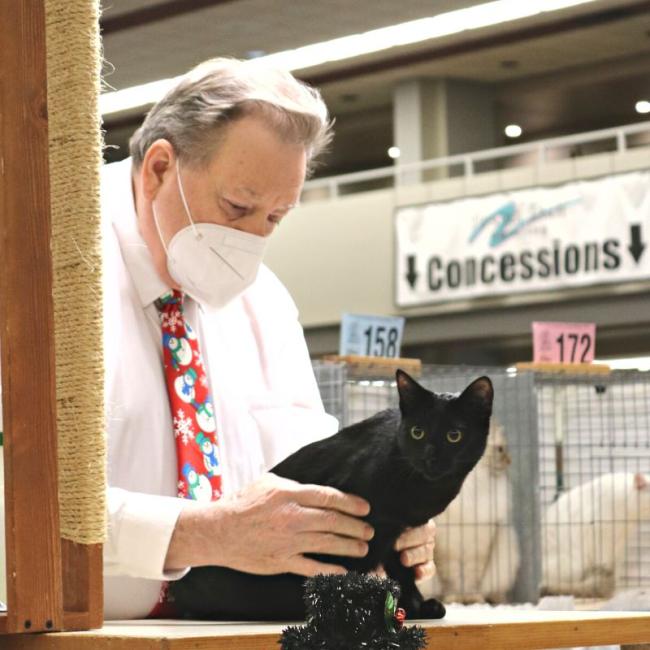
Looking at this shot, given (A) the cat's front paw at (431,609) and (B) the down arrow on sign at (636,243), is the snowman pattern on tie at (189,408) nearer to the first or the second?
(A) the cat's front paw at (431,609)

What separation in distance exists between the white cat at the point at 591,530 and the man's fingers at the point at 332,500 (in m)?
3.86

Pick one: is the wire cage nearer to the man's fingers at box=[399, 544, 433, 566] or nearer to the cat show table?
the man's fingers at box=[399, 544, 433, 566]

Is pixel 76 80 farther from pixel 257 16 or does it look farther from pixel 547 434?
pixel 257 16

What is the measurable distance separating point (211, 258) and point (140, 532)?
477 millimetres

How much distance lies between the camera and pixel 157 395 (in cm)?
178

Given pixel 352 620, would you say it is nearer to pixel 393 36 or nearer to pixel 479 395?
pixel 479 395

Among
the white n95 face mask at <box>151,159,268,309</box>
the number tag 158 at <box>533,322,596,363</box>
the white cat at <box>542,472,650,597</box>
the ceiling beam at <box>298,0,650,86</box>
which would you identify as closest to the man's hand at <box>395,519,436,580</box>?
the white n95 face mask at <box>151,159,268,309</box>

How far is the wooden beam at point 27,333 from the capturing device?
3.77 feet

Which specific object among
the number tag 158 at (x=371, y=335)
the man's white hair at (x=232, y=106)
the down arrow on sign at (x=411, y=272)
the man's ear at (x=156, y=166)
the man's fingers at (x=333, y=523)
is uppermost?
the down arrow on sign at (x=411, y=272)

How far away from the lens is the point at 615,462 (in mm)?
5543

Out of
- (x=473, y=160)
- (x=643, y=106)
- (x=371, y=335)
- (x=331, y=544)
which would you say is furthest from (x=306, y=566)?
(x=643, y=106)

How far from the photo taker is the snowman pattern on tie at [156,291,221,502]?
69.5 inches

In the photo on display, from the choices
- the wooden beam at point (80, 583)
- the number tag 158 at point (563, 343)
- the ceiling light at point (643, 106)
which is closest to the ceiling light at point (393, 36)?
the ceiling light at point (643, 106)

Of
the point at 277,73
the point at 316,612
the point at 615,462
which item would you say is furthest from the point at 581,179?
the point at 316,612
